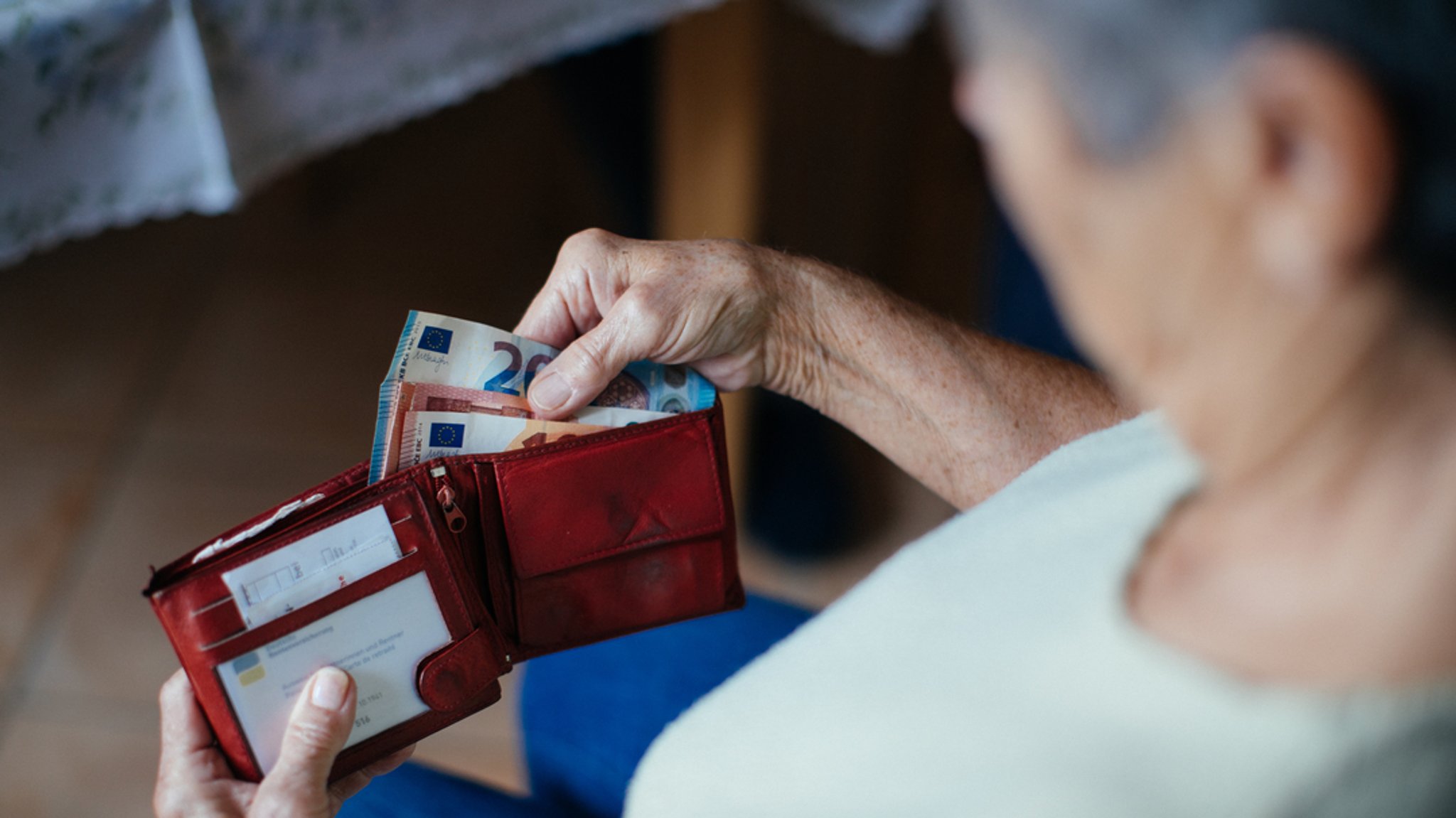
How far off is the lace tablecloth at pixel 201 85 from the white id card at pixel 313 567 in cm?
47

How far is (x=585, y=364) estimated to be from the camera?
85 cm

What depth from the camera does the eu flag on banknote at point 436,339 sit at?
84 centimetres

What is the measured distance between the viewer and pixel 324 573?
738 mm

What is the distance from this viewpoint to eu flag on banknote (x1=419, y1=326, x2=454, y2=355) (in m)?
0.84

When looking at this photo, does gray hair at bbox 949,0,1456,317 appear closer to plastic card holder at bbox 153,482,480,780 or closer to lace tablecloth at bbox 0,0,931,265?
plastic card holder at bbox 153,482,480,780

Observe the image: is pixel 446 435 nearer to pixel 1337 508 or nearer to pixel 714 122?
pixel 1337 508

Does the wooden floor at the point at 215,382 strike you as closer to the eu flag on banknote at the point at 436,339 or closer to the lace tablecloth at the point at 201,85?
the lace tablecloth at the point at 201,85

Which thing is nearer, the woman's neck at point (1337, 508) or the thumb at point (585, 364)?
the woman's neck at point (1337, 508)

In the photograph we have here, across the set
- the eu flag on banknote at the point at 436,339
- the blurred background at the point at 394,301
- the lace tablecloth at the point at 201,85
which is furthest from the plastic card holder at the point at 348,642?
the blurred background at the point at 394,301

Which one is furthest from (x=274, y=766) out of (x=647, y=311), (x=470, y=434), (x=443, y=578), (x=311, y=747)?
(x=647, y=311)

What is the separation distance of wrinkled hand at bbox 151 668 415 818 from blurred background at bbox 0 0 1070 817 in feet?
2.54

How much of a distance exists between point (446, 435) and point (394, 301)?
1306mm

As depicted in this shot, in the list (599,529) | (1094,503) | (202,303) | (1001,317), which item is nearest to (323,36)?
(599,529)

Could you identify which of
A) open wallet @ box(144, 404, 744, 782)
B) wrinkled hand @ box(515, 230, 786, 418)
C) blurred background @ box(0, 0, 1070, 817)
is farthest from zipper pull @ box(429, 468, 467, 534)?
blurred background @ box(0, 0, 1070, 817)
